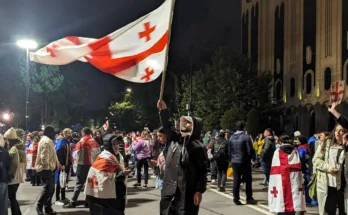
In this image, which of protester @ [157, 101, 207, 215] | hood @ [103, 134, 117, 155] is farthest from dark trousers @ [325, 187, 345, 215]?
hood @ [103, 134, 117, 155]

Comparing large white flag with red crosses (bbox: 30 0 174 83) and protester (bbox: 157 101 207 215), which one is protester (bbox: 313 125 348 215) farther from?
large white flag with red crosses (bbox: 30 0 174 83)

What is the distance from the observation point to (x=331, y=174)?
8.07 m

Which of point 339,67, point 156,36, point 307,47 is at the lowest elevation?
point 156,36

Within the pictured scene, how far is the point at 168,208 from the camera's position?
579cm

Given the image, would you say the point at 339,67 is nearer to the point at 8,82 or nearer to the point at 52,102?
the point at 8,82

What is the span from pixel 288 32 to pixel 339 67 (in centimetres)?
864

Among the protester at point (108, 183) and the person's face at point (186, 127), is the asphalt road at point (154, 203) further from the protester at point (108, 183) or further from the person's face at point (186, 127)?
the person's face at point (186, 127)

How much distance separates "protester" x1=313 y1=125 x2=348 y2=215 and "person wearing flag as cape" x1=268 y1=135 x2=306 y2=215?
593mm

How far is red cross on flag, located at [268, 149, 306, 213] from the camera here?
7738 millimetres

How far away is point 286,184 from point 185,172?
8.87 ft

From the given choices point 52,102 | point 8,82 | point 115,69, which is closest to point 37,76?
point 8,82

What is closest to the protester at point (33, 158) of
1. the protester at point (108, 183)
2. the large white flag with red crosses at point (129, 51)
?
the large white flag with red crosses at point (129, 51)

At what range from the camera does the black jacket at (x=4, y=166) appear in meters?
7.37

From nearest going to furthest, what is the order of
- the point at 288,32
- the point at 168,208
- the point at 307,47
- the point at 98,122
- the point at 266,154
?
the point at 168,208, the point at 266,154, the point at 307,47, the point at 288,32, the point at 98,122
